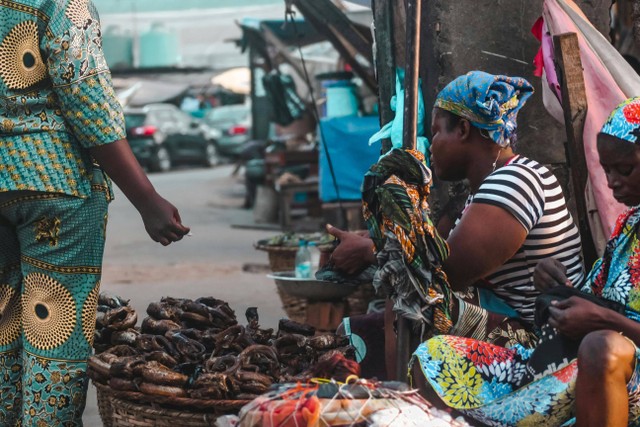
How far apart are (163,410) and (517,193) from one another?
138cm

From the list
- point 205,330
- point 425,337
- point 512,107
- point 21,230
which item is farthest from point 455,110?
point 21,230

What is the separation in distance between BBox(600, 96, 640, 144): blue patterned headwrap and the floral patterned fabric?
0.86ft

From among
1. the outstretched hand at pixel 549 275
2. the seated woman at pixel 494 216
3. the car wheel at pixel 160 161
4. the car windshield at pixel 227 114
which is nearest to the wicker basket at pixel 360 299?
the seated woman at pixel 494 216

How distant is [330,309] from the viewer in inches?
238

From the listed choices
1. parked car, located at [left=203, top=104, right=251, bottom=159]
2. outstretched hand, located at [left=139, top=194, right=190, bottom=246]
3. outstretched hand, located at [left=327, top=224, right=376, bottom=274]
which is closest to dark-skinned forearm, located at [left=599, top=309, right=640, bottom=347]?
outstretched hand, located at [left=327, top=224, right=376, bottom=274]

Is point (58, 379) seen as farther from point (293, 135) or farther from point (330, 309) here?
point (293, 135)

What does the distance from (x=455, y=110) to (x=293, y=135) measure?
1205cm

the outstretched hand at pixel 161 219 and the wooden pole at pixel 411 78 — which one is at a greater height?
the wooden pole at pixel 411 78

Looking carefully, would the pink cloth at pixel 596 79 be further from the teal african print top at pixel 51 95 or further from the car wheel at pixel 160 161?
the car wheel at pixel 160 161

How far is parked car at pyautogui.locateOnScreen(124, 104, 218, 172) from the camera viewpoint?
86.8 feet

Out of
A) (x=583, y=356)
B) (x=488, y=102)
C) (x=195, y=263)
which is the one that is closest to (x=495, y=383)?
(x=583, y=356)

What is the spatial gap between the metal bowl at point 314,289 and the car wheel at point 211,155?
Answer: 75.0 feet

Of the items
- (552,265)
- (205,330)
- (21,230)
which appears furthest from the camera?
(205,330)

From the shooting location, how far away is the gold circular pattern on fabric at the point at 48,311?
357 cm
